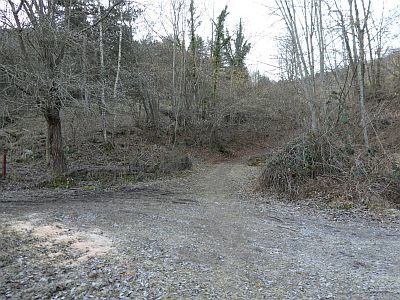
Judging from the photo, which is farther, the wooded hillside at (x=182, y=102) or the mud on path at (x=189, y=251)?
the wooded hillside at (x=182, y=102)

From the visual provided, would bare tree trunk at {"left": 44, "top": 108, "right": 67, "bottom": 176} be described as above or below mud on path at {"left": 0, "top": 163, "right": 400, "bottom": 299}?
above

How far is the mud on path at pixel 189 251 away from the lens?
459 cm

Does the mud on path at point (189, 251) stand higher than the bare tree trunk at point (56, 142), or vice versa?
the bare tree trunk at point (56, 142)

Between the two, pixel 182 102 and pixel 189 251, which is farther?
pixel 182 102

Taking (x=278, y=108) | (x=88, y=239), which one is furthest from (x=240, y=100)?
(x=88, y=239)

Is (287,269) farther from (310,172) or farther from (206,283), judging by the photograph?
(310,172)

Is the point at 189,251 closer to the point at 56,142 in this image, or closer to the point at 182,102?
the point at 56,142

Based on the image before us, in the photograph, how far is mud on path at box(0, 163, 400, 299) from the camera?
181 inches

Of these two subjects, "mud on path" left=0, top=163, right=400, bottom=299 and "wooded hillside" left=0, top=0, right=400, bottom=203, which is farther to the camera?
"wooded hillside" left=0, top=0, right=400, bottom=203

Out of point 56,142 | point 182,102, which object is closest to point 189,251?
point 56,142

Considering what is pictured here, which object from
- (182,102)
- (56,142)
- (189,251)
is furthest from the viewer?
(182,102)

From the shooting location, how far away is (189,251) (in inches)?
237

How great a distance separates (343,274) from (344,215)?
4.03 meters

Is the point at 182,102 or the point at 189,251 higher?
the point at 182,102
